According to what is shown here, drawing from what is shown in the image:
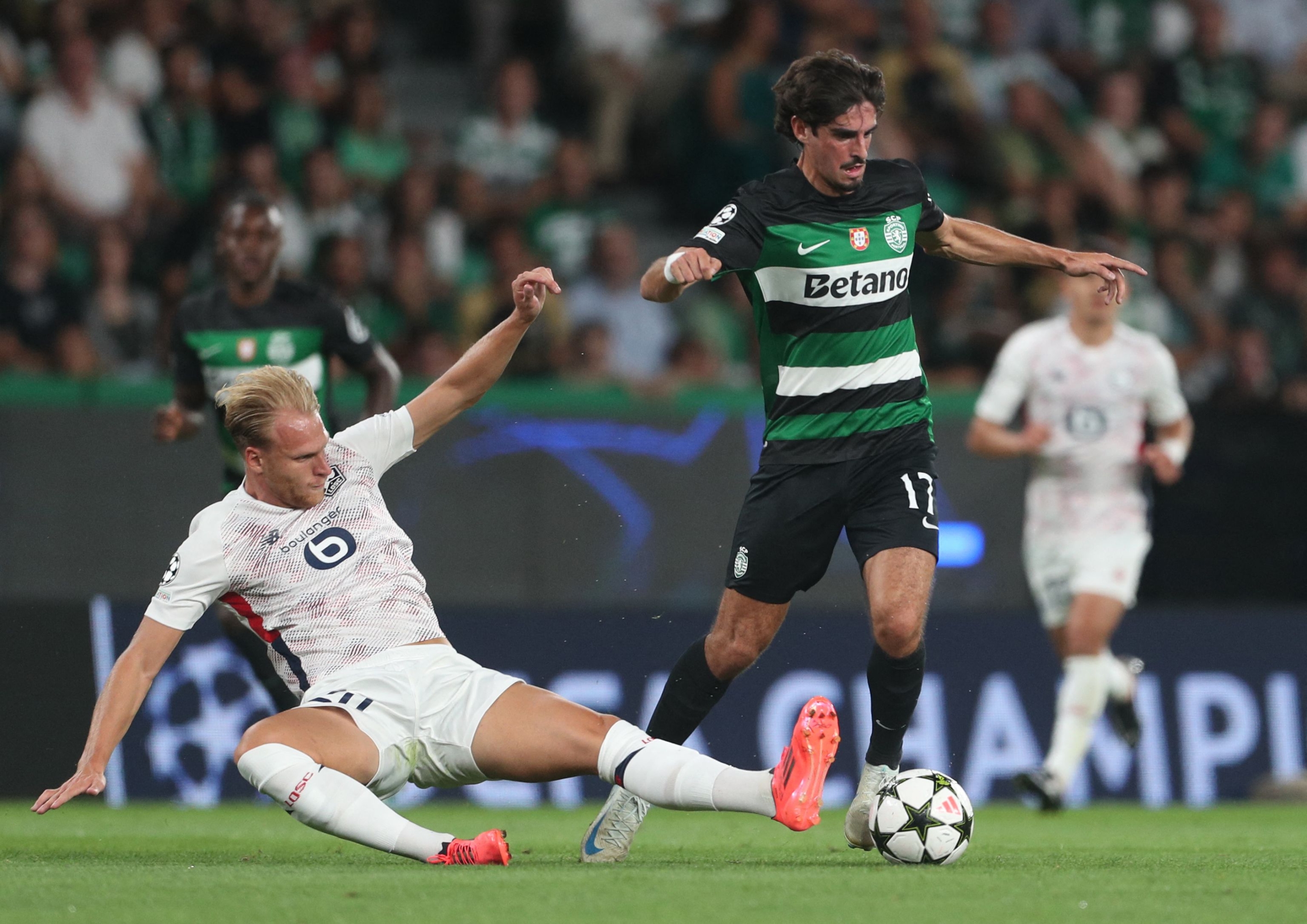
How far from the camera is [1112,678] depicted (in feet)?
31.7

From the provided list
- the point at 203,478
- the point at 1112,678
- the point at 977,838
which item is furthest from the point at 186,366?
the point at 1112,678

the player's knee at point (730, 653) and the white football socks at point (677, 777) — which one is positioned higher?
the player's knee at point (730, 653)

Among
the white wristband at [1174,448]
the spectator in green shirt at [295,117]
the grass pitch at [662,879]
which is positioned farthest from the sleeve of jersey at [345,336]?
the white wristband at [1174,448]

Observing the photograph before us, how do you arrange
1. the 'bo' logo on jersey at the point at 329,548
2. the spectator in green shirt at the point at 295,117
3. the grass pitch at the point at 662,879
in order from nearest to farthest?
the grass pitch at the point at 662,879
the 'bo' logo on jersey at the point at 329,548
the spectator in green shirt at the point at 295,117

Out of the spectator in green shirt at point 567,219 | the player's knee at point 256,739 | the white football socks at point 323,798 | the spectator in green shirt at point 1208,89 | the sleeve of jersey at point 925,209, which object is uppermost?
the spectator in green shirt at point 1208,89

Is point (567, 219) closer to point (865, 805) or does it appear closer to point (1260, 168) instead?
point (1260, 168)

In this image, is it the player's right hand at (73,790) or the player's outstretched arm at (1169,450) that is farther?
the player's outstretched arm at (1169,450)

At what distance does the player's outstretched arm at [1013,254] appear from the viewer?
6.50 m

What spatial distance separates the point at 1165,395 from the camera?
9.78 m

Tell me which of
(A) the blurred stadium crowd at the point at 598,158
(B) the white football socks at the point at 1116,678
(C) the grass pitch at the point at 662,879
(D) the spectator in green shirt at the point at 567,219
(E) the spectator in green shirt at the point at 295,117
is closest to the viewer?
(C) the grass pitch at the point at 662,879

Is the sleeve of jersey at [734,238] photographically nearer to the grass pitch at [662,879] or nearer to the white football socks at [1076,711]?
the grass pitch at [662,879]

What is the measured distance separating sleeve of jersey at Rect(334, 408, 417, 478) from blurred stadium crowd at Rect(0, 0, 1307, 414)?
4653 mm

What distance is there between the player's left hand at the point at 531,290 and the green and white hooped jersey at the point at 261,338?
2776mm

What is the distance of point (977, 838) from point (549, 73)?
8.24 metres
